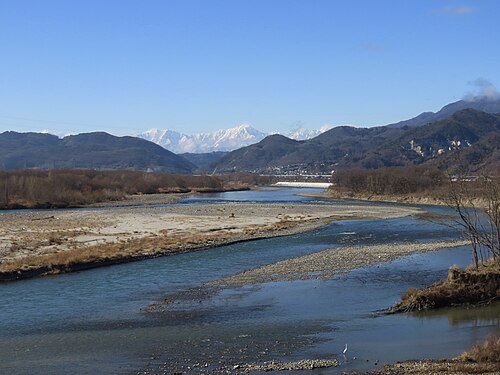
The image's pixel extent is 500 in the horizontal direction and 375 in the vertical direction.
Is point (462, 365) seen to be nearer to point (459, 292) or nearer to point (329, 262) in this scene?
point (459, 292)

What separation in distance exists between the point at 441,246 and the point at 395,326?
18.8m

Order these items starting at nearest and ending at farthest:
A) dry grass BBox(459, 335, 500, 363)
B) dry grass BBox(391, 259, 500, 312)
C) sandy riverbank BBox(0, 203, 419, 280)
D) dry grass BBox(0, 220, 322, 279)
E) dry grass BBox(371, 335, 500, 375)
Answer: dry grass BBox(371, 335, 500, 375)
dry grass BBox(459, 335, 500, 363)
dry grass BBox(391, 259, 500, 312)
dry grass BBox(0, 220, 322, 279)
sandy riverbank BBox(0, 203, 419, 280)

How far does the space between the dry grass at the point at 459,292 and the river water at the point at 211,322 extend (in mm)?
576

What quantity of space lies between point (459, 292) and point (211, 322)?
26.4 ft

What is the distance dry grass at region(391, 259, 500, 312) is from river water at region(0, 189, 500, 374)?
1.89 ft

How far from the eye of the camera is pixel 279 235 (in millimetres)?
41906

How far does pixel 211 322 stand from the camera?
17.3 metres

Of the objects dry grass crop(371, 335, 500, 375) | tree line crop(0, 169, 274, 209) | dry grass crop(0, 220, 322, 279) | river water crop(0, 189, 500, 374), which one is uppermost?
tree line crop(0, 169, 274, 209)

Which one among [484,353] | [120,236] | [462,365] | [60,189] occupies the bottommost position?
[462,365]

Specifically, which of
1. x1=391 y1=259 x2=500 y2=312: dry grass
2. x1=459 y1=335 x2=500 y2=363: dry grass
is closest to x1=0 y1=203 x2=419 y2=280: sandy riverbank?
x1=391 y1=259 x2=500 y2=312: dry grass

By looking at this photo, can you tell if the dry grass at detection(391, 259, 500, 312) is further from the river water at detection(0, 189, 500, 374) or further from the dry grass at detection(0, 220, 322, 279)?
the dry grass at detection(0, 220, 322, 279)

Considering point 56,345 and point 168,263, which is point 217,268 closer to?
point 168,263

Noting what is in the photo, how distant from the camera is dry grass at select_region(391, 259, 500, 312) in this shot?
18031mm

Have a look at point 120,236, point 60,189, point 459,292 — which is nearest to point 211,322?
point 459,292
